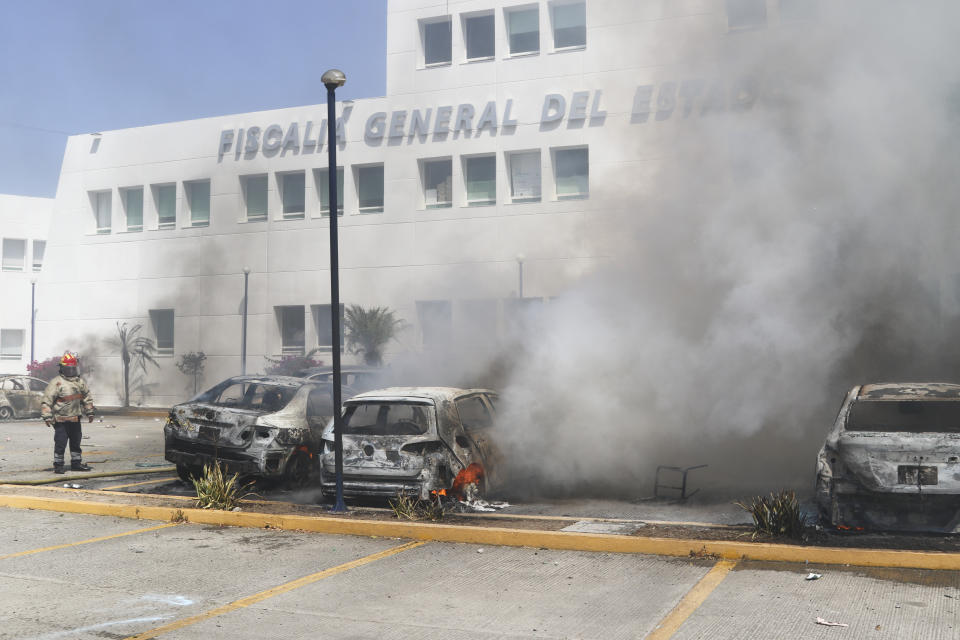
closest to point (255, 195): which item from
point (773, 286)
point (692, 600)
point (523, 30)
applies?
point (523, 30)

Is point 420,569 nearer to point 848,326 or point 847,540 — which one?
point 847,540

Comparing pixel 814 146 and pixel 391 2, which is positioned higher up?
pixel 391 2

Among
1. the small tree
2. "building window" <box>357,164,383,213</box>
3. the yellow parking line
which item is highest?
"building window" <box>357,164,383,213</box>

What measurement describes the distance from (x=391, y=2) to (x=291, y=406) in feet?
61.6

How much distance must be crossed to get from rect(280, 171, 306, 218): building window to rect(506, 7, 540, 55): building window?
25.4ft

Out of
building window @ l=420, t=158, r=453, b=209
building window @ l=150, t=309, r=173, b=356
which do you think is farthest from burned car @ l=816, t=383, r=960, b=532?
building window @ l=150, t=309, r=173, b=356

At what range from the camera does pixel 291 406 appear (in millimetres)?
10156

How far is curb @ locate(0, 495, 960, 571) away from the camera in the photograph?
6.04 metres

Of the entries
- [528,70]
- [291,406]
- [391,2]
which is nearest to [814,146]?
[291,406]

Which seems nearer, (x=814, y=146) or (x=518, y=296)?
(x=814, y=146)

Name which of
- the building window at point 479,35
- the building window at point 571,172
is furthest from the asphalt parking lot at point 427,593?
the building window at point 479,35

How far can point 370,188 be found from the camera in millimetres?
26531

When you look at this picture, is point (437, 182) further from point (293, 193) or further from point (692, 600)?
point (692, 600)

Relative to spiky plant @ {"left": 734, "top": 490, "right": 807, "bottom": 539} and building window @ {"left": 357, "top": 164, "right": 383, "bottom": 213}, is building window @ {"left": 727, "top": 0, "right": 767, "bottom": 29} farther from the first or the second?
building window @ {"left": 357, "top": 164, "right": 383, "bottom": 213}
